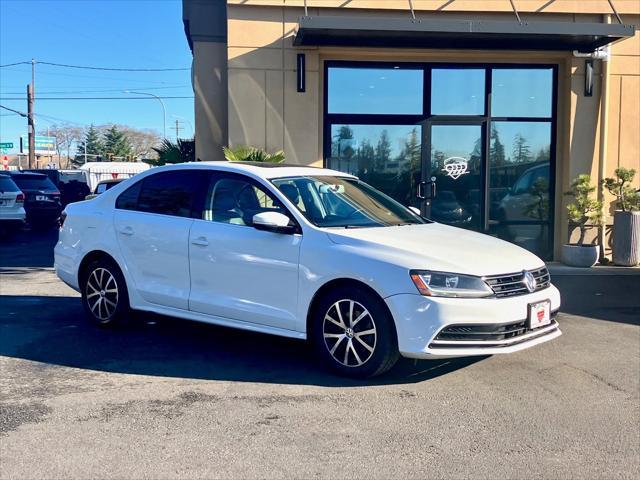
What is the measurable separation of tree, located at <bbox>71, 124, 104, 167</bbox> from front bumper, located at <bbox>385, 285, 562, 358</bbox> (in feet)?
290

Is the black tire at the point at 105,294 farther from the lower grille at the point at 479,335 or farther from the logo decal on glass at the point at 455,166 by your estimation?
the logo decal on glass at the point at 455,166

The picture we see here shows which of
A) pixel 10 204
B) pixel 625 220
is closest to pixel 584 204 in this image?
pixel 625 220

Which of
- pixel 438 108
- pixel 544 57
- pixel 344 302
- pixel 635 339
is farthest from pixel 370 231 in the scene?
pixel 544 57

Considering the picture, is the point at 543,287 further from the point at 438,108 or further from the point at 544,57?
the point at 544,57

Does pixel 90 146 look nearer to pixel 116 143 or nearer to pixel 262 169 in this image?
pixel 116 143

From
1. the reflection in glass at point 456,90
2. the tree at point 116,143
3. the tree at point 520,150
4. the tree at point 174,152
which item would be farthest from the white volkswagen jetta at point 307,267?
the tree at point 116,143

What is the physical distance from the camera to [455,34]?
1036 cm

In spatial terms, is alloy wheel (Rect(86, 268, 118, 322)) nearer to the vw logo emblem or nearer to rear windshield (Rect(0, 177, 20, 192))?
the vw logo emblem

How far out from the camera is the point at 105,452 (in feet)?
12.5

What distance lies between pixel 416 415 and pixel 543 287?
62.3 inches

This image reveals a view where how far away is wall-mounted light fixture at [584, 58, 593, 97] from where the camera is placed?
11430 mm

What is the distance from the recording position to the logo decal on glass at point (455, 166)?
11.8 metres

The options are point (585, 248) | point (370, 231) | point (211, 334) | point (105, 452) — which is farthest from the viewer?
point (585, 248)

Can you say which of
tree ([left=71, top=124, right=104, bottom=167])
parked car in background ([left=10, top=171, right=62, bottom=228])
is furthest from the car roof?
tree ([left=71, top=124, right=104, bottom=167])
